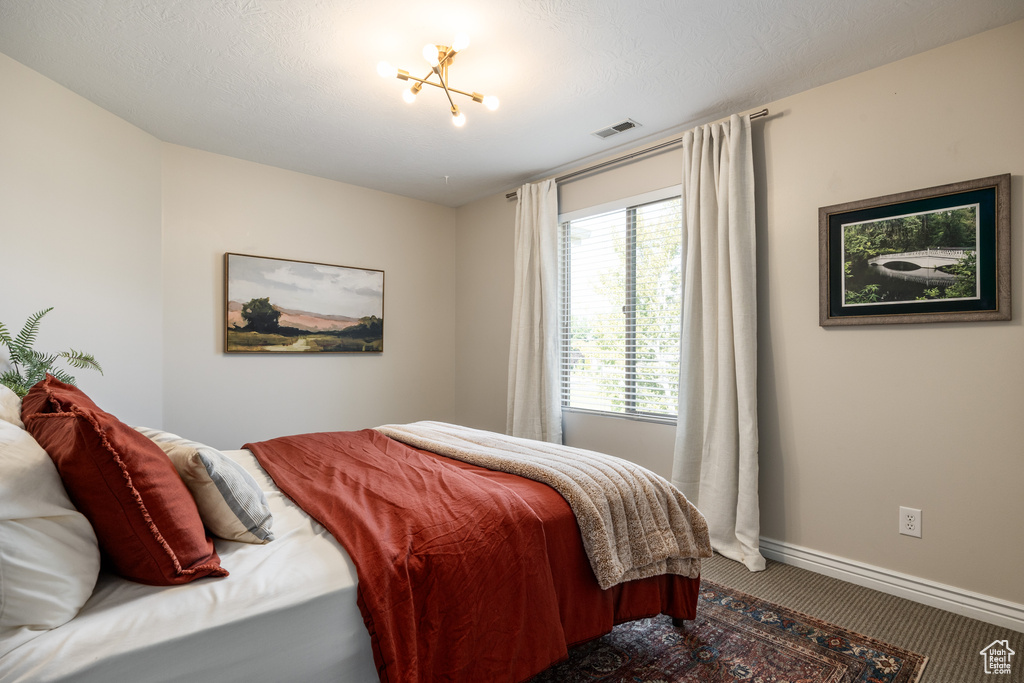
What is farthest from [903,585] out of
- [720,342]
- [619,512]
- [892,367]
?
[619,512]

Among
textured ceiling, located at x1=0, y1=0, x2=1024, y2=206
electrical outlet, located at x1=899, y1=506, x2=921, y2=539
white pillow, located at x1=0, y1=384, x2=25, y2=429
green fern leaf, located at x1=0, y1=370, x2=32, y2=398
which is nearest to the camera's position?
white pillow, located at x1=0, y1=384, x2=25, y2=429

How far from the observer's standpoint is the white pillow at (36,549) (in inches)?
40.0

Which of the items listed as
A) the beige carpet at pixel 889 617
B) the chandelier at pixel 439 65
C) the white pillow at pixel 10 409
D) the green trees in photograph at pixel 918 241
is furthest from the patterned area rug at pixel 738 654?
the chandelier at pixel 439 65

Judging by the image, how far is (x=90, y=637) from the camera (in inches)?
41.3

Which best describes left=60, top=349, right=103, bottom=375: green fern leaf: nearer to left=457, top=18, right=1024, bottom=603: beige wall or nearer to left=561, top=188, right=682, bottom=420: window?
left=561, top=188, right=682, bottom=420: window

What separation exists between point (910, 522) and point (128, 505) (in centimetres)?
307

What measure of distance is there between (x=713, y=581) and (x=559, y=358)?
1.90 metres

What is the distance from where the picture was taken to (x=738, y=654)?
199 centimetres

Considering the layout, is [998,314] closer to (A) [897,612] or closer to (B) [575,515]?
(A) [897,612]

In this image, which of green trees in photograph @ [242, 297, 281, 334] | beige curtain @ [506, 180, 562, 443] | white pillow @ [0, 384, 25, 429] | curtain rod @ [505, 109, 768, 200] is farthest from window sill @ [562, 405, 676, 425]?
white pillow @ [0, 384, 25, 429]

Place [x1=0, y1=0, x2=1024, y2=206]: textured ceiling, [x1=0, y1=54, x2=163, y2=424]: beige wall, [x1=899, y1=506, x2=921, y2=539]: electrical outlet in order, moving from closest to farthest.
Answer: [x1=0, y1=0, x2=1024, y2=206]: textured ceiling, [x1=899, y1=506, x2=921, y2=539]: electrical outlet, [x1=0, y1=54, x2=163, y2=424]: beige wall

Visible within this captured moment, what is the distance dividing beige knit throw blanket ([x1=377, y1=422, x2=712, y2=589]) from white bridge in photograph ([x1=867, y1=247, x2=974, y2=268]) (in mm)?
1598

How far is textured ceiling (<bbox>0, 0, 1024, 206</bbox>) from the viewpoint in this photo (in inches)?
86.8

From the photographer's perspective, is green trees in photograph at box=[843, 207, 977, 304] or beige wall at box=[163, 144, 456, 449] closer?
green trees in photograph at box=[843, 207, 977, 304]
